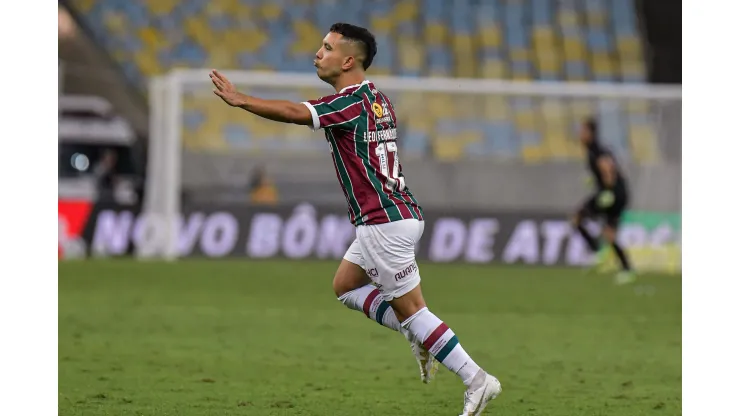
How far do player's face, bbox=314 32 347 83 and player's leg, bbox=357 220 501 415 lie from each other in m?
0.85

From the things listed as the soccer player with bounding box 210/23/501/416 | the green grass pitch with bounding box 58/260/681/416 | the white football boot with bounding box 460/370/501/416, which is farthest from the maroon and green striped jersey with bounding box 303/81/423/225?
the green grass pitch with bounding box 58/260/681/416

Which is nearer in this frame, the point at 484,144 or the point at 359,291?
the point at 359,291

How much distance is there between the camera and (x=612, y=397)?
24.7 feet

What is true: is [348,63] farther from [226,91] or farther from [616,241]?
[616,241]

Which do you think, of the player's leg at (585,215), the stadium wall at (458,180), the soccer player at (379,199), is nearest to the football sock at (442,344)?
the soccer player at (379,199)

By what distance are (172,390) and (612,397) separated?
2763 mm

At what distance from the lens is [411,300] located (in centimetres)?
638

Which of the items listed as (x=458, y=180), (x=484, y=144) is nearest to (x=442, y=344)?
(x=458, y=180)

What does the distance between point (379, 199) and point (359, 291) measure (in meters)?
0.77

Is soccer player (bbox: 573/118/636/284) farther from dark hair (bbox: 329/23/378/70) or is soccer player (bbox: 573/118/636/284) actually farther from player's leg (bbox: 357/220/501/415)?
player's leg (bbox: 357/220/501/415)

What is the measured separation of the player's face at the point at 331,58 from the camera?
6410 millimetres

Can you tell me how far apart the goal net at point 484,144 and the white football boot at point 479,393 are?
1531cm

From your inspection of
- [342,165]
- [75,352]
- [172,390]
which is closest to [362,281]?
[342,165]
